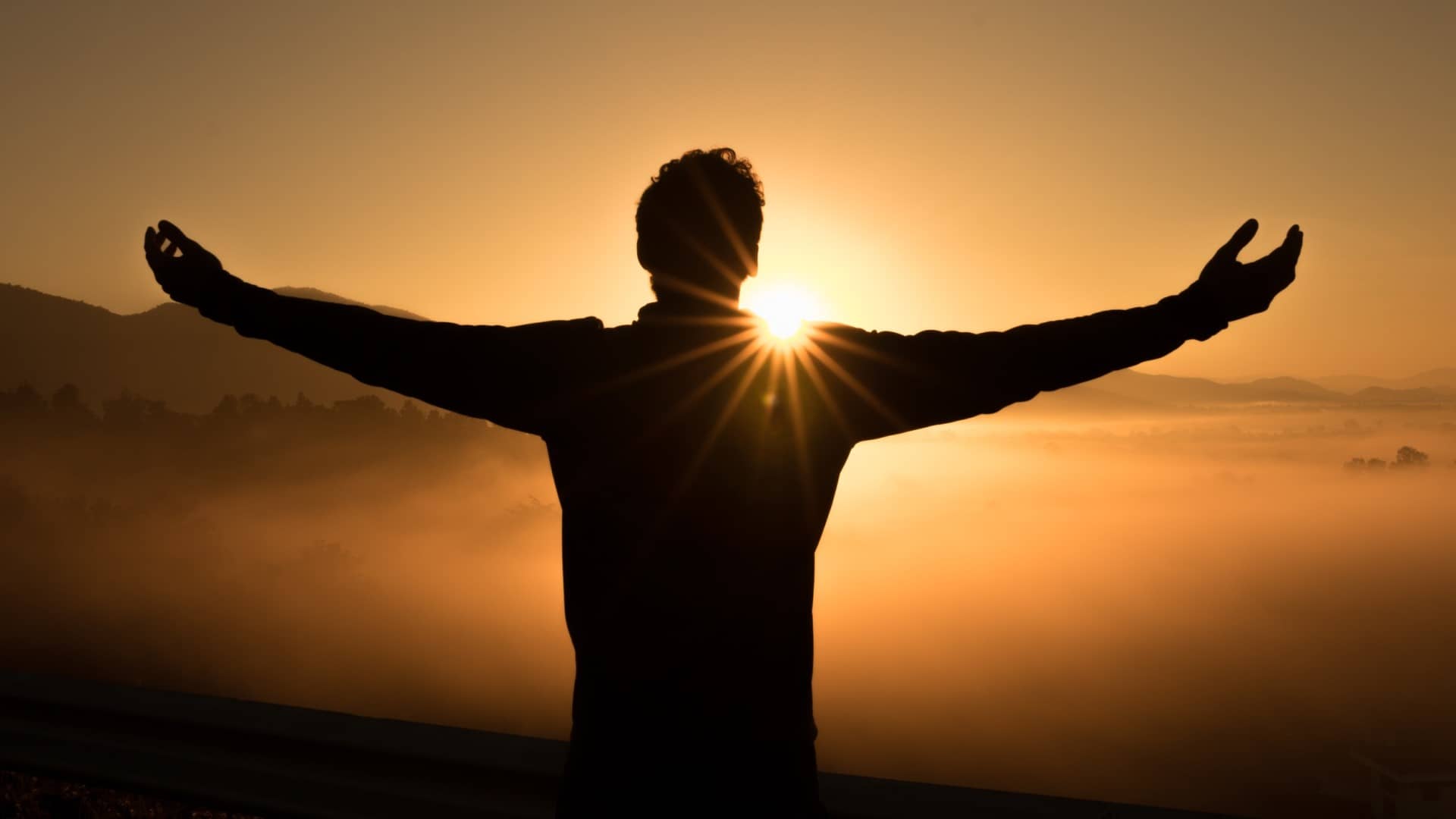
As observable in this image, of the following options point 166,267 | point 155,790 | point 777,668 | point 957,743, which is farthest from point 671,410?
point 957,743

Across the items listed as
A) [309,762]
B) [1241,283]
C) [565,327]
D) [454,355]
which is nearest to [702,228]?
[565,327]

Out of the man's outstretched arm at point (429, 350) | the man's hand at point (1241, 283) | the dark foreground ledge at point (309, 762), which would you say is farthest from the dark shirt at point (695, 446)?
the dark foreground ledge at point (309, 762)

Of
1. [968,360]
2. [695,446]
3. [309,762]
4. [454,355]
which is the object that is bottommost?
[309,762]

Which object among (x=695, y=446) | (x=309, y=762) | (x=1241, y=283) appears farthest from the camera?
(x=309, y=762)

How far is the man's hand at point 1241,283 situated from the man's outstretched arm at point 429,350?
119 centimetres

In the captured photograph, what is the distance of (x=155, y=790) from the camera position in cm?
326

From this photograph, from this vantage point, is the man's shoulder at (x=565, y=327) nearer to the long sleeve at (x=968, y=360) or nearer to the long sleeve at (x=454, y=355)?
the long sleeve at (x=454, y=355)

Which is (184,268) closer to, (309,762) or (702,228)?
(702,228)

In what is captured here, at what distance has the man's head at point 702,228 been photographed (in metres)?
1.72

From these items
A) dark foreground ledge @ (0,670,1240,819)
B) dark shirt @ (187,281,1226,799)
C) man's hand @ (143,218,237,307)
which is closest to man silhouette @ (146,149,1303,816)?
dark shirt @ (187,281,1226,799)

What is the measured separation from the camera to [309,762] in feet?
10.2

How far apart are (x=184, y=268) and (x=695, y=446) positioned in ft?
3.78

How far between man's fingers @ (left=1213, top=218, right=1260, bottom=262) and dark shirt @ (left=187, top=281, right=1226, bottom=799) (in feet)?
0.98

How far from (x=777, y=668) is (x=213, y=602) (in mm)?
209072
